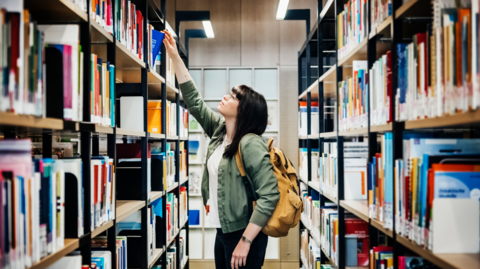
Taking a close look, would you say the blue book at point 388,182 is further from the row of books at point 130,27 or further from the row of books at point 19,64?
the row of books at point 130,27

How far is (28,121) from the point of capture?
0.97 m

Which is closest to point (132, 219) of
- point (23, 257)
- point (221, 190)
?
point (221, 190)

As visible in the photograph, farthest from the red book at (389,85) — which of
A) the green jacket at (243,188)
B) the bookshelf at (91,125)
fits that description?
the bookshelf at (91,125)

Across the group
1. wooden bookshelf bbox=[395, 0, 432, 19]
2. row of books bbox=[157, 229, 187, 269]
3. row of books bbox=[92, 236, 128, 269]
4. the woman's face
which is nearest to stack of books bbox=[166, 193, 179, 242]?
row of books bbox=[157, 229, 187, 269]

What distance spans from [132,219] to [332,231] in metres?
1.34

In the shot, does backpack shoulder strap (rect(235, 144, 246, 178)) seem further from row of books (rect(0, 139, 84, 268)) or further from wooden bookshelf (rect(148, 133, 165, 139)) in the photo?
row of books (rect(0, 139, 84, 268))

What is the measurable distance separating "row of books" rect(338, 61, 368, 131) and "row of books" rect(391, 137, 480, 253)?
57 centimetres

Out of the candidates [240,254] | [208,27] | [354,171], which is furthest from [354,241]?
[208,27]

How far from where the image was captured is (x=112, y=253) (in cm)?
168

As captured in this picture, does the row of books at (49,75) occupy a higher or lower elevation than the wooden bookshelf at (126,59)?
lower

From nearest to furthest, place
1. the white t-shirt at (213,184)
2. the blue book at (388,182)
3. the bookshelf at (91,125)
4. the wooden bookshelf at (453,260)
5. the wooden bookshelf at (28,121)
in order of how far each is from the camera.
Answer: the wooden bookshelf at (28,121) → the wooden bookshelf at (453,260) → the bookshelf at (91,125) → the blue book at (388,182) → the white t-shirt at (213,184)

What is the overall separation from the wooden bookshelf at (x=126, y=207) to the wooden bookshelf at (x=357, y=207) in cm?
121

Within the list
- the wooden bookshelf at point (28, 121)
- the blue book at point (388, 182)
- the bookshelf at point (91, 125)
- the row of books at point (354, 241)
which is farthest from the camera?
the row of books at point (354, 241)

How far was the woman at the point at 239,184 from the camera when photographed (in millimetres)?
1793
